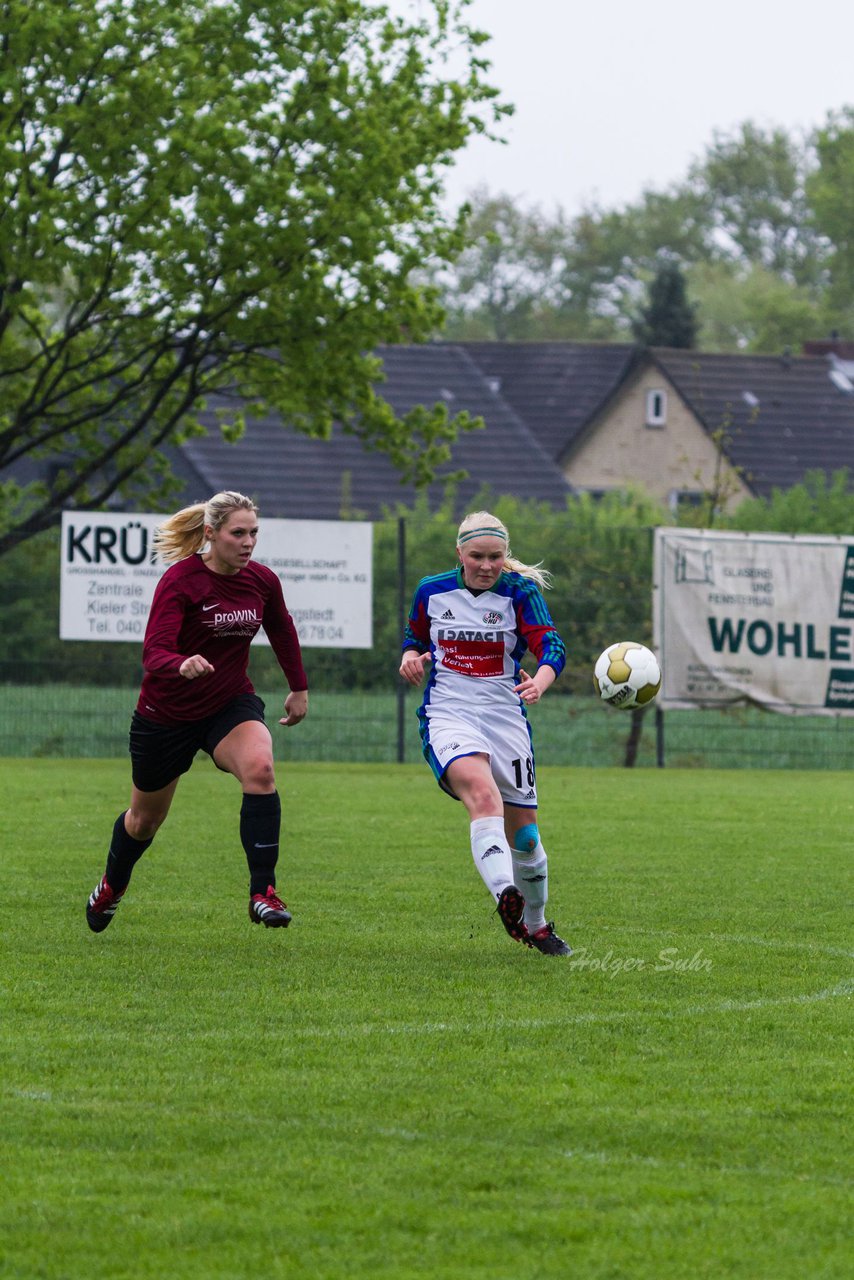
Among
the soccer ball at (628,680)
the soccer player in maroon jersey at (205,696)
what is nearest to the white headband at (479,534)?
the soccer player in maroon jersey at (205,696)

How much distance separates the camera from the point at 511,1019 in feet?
21.9

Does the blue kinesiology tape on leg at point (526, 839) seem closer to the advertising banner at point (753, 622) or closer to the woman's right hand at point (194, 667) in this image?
the woman's right hand at point (194, 667)

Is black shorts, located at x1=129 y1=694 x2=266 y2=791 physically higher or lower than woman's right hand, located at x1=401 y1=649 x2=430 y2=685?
lower

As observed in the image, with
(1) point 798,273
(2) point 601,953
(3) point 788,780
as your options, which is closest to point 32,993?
(2) point 601,953

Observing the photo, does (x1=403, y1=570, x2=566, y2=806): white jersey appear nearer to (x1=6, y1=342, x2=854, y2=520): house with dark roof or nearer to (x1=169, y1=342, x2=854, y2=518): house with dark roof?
(x1=6, y1=342, x2=854, y2=520): house with dark roof

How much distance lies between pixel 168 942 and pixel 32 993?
4.45ft

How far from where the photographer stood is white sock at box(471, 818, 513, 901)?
7.88 m

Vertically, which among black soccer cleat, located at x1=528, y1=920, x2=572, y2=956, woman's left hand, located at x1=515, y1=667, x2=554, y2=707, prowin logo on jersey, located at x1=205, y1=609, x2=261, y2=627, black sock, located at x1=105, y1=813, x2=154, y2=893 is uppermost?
prowin logo on jersey, located at x1=205, y1=609, x2=261, y2=627

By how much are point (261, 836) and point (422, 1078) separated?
2.80 meters

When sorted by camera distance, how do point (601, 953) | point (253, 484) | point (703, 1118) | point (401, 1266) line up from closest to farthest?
1. point (401, 1266)
2. point (703, 1118)
3. point (601, 953)
4. point (253, 484)

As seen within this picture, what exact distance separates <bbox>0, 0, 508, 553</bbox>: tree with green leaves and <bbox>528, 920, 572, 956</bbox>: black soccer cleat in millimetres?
13162

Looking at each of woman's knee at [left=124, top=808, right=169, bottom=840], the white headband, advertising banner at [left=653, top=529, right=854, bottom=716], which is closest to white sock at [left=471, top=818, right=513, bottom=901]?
the white headband

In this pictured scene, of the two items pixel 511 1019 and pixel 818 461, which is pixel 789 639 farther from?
pixel 818 461

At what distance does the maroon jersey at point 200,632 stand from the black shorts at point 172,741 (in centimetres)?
4
